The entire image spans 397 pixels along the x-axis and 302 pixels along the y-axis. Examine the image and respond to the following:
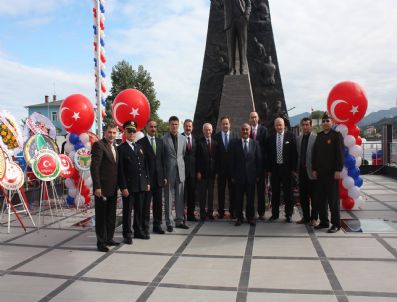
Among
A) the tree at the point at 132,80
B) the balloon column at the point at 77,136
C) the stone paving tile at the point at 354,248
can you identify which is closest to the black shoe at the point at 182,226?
the stone paving tile at the point at 354,248

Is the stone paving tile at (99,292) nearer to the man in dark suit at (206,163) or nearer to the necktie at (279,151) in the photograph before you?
the man in dark suit at (206,163)

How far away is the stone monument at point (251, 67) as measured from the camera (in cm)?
804

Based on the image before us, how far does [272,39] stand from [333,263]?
5.62 metres

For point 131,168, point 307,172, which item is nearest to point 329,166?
point 307,172

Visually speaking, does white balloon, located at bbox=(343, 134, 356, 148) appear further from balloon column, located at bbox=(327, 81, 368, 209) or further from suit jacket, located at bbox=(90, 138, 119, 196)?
suit jacket, located at bbox=(90, 138, 119, 196)

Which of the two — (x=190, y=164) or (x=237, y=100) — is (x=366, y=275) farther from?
(x=237, y=100)

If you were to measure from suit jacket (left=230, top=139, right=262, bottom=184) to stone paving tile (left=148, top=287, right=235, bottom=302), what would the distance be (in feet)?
8.57

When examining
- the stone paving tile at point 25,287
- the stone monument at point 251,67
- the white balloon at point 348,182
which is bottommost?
the stone paving tile at point 25,287

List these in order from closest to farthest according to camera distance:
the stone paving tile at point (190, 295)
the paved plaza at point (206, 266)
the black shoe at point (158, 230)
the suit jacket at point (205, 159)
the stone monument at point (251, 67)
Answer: the stone paving tile at point (190, 295), the paved plaza at point (206, 266), the black shoe at point (158, 230), the suit jacket at point (205, 159), the stone monument at point (251, 67)

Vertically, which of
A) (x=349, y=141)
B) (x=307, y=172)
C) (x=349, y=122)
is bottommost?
(x=307, y=172)

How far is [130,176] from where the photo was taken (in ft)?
16.0

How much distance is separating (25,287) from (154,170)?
7.50ft

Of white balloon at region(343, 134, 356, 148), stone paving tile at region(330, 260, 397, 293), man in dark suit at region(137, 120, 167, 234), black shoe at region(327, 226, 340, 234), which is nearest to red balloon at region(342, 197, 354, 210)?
white balloon at region(343, 134, 356, 148)

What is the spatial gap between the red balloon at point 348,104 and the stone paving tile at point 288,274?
3824 millimetres
